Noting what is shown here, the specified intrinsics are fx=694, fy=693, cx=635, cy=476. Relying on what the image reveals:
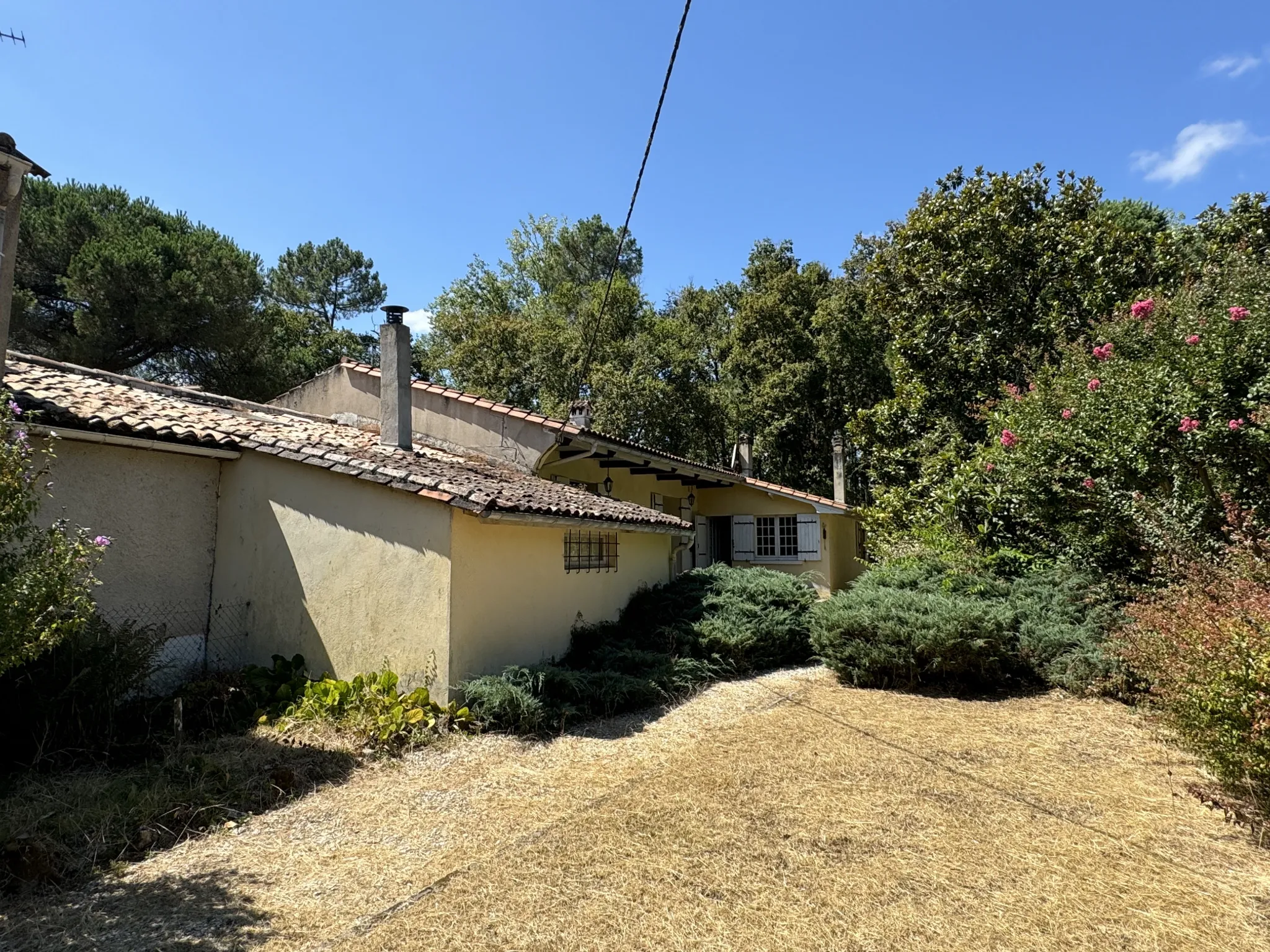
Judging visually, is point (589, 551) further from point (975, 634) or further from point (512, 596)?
point (975, 634)

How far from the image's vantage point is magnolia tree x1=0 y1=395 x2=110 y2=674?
11.8 feet

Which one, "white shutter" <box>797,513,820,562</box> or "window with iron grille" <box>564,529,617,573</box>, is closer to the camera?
"window with iron grille" <box>564,529,617,573</box>

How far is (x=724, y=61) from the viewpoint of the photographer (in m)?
6.00

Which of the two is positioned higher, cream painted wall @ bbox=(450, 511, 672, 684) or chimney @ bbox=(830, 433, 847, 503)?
chimney @ bbox=(830, 433, 847, 503)

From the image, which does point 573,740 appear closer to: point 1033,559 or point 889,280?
point 1033,559

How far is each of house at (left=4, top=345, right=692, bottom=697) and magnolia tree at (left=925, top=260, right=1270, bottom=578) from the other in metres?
6.26

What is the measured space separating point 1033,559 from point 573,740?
7924 millimetres

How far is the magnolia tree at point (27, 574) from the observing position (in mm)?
3584

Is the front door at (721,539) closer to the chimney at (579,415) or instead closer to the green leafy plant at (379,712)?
the chimney at (579,415)

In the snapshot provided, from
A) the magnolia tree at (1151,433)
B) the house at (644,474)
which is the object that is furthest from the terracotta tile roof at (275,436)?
the magnolia tree at (1151,433)

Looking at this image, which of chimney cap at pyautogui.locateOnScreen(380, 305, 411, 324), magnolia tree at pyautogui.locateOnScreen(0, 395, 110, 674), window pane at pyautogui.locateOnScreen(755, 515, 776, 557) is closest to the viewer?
magnolia tree at pyautogui.locateOnScreen(0, 395, 110, 674)

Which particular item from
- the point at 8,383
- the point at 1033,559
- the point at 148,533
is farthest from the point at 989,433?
the point at 8,383

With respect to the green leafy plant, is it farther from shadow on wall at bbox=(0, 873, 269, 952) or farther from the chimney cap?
the chimney cap

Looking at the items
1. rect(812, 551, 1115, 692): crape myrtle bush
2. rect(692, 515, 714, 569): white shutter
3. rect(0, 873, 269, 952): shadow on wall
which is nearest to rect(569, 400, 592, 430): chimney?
rect(692, 515, 714, 569): white shutter
